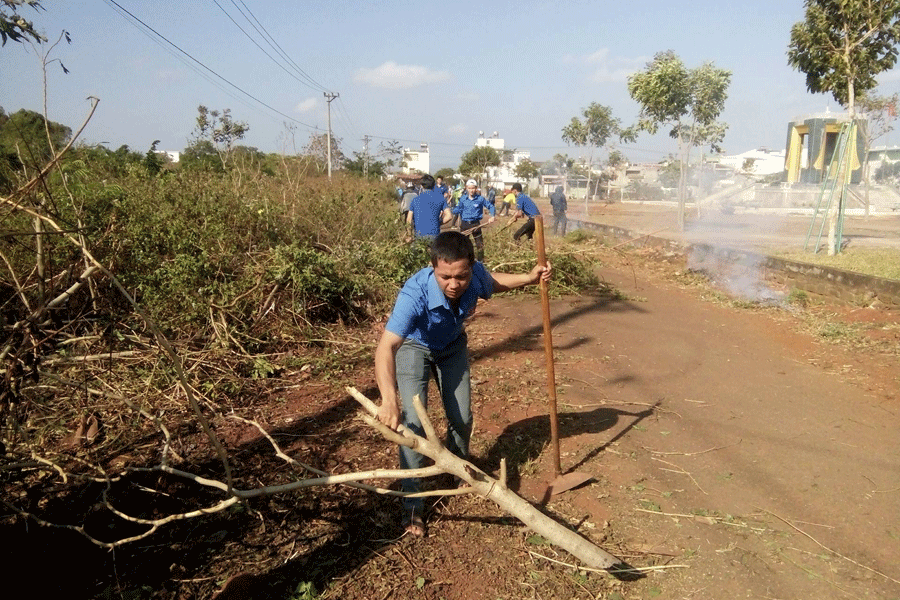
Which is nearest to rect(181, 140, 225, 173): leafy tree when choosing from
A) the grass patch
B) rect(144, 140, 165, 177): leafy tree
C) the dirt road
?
rect(144, 140, 165, 177): leafy tree

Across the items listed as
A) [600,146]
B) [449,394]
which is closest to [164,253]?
[449,394]

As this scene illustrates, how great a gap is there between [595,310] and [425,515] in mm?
5507

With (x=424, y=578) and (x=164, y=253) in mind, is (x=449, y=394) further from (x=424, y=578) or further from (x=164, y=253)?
(x=164, y=253)

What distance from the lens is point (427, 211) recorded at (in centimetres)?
934

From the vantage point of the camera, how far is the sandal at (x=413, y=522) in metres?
3.17

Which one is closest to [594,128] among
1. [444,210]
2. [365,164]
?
[365,164]

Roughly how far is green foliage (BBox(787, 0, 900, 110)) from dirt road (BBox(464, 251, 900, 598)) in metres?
5.88

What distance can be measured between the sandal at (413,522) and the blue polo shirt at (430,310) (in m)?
0.84

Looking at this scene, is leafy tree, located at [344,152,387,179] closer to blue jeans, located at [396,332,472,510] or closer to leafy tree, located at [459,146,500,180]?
leafy tree, located at [459,146,500,180]

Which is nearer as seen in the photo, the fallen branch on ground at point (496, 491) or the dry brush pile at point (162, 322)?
the fallen branch on ground at point (496, 491)

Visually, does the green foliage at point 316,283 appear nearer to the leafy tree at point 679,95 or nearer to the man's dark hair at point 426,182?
the man's dark hair at point 426,182

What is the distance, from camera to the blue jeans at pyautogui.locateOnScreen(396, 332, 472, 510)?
3152 millimetres

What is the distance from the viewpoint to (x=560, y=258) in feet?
30.9

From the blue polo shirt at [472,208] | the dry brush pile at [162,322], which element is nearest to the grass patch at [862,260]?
the dry brush pile at [162,322]
